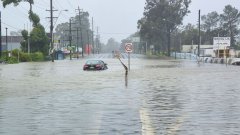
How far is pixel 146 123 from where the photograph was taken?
14.2 metres

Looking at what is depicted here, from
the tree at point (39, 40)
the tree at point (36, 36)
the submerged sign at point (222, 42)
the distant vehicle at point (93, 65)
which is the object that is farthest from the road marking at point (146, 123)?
the tree at point (39, 40)

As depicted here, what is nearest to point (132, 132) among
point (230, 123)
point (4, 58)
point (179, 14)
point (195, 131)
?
point (195, 131)

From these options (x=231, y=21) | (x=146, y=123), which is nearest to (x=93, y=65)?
(x=146, y=123)

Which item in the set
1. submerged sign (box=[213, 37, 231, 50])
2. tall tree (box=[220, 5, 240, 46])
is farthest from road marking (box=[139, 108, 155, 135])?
tall tree (box=[220, 5, 240, 46])

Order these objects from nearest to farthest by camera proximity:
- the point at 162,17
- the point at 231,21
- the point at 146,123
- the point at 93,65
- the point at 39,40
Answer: the point at 146,123 → the point at 93,65 → the point at 39,40 → the point at 162,17 → the point at 231,21

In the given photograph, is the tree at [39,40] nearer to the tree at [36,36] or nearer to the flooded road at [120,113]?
the tree at [36,36]

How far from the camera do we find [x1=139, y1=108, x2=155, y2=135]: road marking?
1260 centimetres

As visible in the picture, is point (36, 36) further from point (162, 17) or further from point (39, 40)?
point (162, 17)

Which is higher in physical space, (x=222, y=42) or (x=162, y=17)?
(x=162, y=17)

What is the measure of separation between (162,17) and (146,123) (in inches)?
5787

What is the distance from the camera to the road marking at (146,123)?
12602mm

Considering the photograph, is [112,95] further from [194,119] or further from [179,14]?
[179,14]

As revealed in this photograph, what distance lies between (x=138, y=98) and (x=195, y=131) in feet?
30.6

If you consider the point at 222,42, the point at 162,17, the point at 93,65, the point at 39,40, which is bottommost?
the point at 93,65
